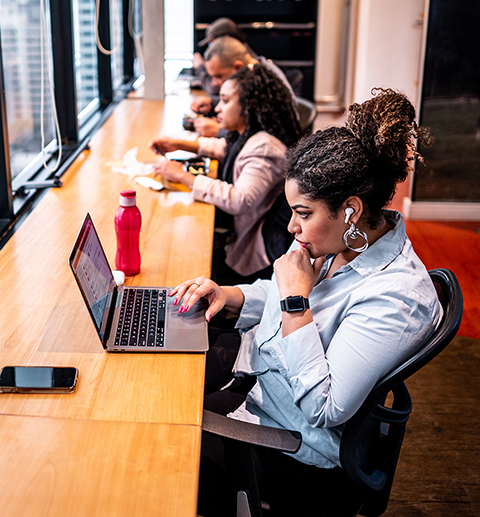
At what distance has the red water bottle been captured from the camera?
59.9 inches

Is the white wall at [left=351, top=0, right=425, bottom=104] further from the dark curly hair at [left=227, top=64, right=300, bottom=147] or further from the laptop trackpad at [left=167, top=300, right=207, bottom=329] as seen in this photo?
the laptop trackpad at [left=167, top=300, right=207, bottom=329]

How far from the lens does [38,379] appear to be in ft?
3.67

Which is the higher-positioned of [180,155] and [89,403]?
[180,155]

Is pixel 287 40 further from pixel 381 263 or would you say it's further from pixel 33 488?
pixel 33 488

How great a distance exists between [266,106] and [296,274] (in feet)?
4.08

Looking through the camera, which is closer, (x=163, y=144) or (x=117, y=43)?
(x=163, y=144)

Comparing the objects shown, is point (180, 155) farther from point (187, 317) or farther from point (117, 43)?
point (117, 43)

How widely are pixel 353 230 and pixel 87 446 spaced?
0.67m

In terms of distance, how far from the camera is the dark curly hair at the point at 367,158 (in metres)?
1.15

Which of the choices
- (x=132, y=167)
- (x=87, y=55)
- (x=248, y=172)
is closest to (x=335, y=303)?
(x=248, y=172)

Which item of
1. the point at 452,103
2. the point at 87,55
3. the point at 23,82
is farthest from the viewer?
the point at 87,55

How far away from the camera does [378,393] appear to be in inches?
42.2

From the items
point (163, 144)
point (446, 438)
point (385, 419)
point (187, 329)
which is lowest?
point (446, 438)

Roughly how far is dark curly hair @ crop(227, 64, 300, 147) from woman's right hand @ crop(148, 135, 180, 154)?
51 centimetres
